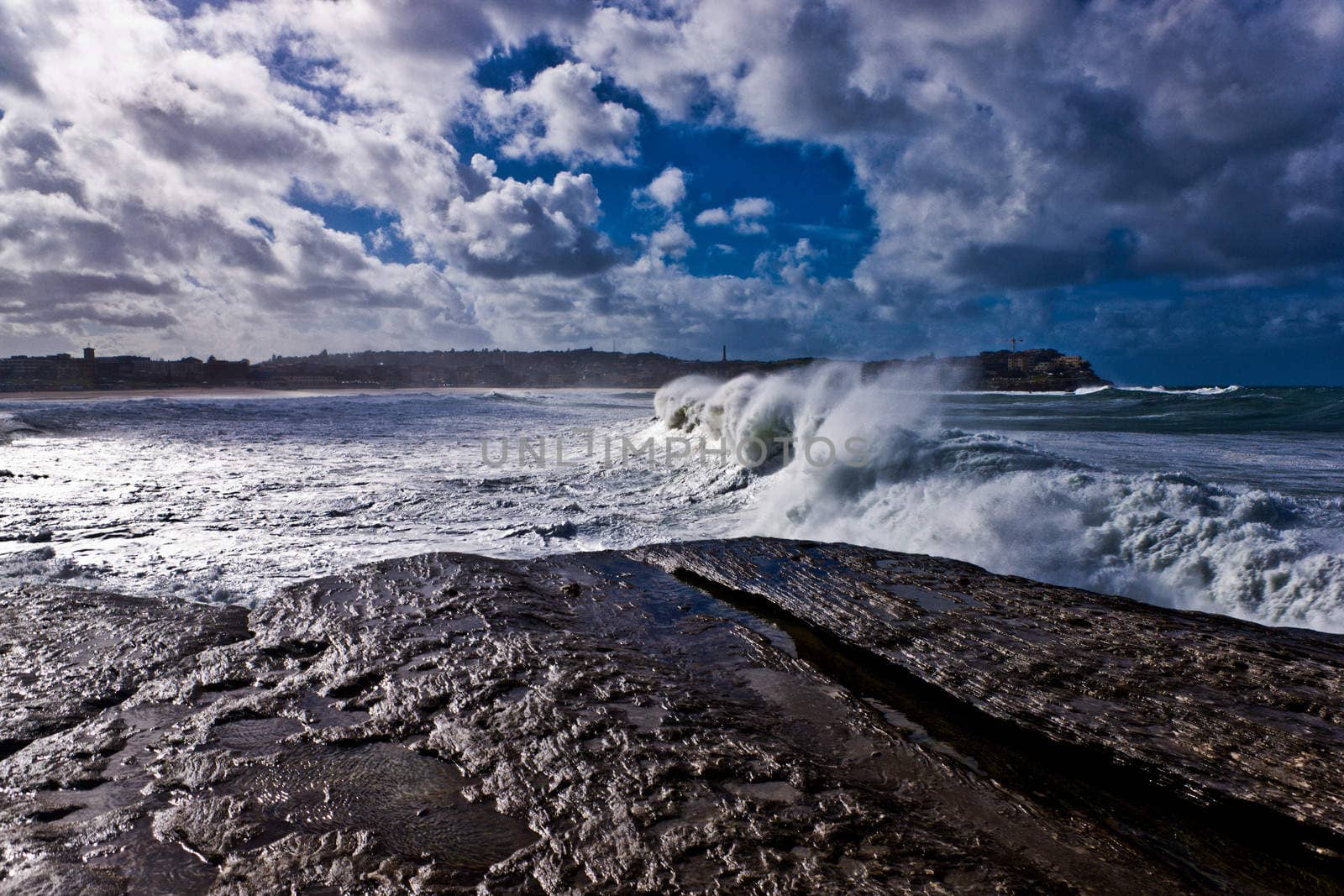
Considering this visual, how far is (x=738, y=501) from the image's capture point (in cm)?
716

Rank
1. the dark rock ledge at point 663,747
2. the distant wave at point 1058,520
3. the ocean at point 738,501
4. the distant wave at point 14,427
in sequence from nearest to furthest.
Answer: the dark rock ledge at point 663,747 < the distant wave at point 1058,520 < the ocean at point 738,501 < the distant wave at point 14,427

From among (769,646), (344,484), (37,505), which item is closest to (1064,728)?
(769,646)

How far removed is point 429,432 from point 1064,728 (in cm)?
1466

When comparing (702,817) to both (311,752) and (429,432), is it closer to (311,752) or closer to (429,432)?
(311,752)

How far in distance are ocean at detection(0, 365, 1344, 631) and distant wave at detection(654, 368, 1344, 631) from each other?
1cm

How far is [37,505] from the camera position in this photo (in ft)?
19.3

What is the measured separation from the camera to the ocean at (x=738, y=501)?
3.99m

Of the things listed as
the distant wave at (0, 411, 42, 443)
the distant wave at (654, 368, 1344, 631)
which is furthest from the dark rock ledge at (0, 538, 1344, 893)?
the distant wave at (0, 411, 42, 443)

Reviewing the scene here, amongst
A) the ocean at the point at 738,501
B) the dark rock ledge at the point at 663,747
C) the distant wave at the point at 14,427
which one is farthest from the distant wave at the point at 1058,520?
the distant wave at the point at 14,427

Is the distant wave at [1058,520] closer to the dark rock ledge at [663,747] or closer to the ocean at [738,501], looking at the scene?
the ocean at [738,501]

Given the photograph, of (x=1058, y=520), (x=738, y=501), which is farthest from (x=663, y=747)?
(x=738, y=501)

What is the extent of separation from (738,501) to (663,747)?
5.13m

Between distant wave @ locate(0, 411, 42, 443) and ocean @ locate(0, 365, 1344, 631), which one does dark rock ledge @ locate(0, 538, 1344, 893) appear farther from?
distant wave @ locate(0, 411, 42, 443)

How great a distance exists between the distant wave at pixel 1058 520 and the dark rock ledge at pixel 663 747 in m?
0.90
